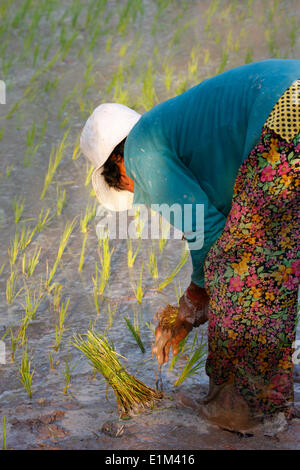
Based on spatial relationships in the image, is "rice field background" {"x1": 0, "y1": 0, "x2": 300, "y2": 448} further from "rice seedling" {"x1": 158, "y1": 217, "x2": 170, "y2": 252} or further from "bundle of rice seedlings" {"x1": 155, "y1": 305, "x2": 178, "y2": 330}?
"bundle of rice seedlings" {"x1": 155, "y1": 305, "x2": 178, "y2": 330}

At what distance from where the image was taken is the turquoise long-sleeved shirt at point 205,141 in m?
1.64

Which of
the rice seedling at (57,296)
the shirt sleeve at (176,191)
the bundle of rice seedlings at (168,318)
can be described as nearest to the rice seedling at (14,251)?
the rice seedling at (57,296)

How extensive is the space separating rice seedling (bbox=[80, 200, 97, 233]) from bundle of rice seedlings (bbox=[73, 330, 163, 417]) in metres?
1.48

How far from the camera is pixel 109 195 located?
2004 millimetres

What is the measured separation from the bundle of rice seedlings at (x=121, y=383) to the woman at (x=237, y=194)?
0.23 m

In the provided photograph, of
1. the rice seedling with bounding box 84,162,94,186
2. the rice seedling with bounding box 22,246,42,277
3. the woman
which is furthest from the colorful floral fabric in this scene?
the rice seedling with bounding box 84,162,94,186

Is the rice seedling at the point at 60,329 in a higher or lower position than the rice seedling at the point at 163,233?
lower

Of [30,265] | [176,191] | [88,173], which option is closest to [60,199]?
[88,173]

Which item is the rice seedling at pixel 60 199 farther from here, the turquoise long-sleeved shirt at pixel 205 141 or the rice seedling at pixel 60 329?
the turquoise long-sleeved shirt at pixel 205 141

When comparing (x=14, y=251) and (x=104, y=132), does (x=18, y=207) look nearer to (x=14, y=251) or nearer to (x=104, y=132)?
(x=14, y=251)

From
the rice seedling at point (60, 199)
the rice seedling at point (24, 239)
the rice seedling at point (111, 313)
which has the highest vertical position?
the rice seedling at point (60, 199)

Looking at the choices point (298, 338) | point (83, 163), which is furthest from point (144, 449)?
point (83, 163)

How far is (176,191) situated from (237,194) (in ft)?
0.53

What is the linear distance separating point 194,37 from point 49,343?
12.6ft
